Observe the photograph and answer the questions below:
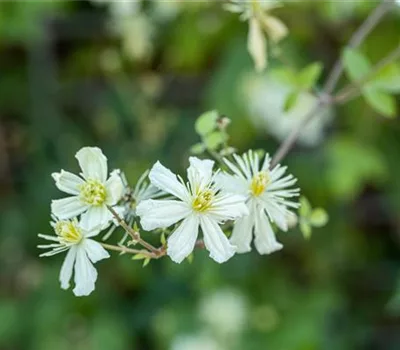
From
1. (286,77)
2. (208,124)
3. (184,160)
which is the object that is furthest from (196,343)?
(208,124)

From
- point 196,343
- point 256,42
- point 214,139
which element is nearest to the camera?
point 214,139

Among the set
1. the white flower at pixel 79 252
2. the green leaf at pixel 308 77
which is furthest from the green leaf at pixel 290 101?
the white flower at pixel 79 252

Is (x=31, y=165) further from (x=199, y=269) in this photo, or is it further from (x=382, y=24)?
(x=382, y=24)

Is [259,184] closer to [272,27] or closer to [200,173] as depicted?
[200,173]

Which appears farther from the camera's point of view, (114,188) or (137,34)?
(137,34)

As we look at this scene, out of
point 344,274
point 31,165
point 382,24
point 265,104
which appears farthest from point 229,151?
point 31,165

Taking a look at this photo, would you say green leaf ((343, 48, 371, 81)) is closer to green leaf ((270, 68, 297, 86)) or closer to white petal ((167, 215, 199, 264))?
green leaf ((270, 68, 297, 86))

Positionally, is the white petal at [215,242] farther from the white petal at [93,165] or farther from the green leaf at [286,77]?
the green leaf at [286,77]
